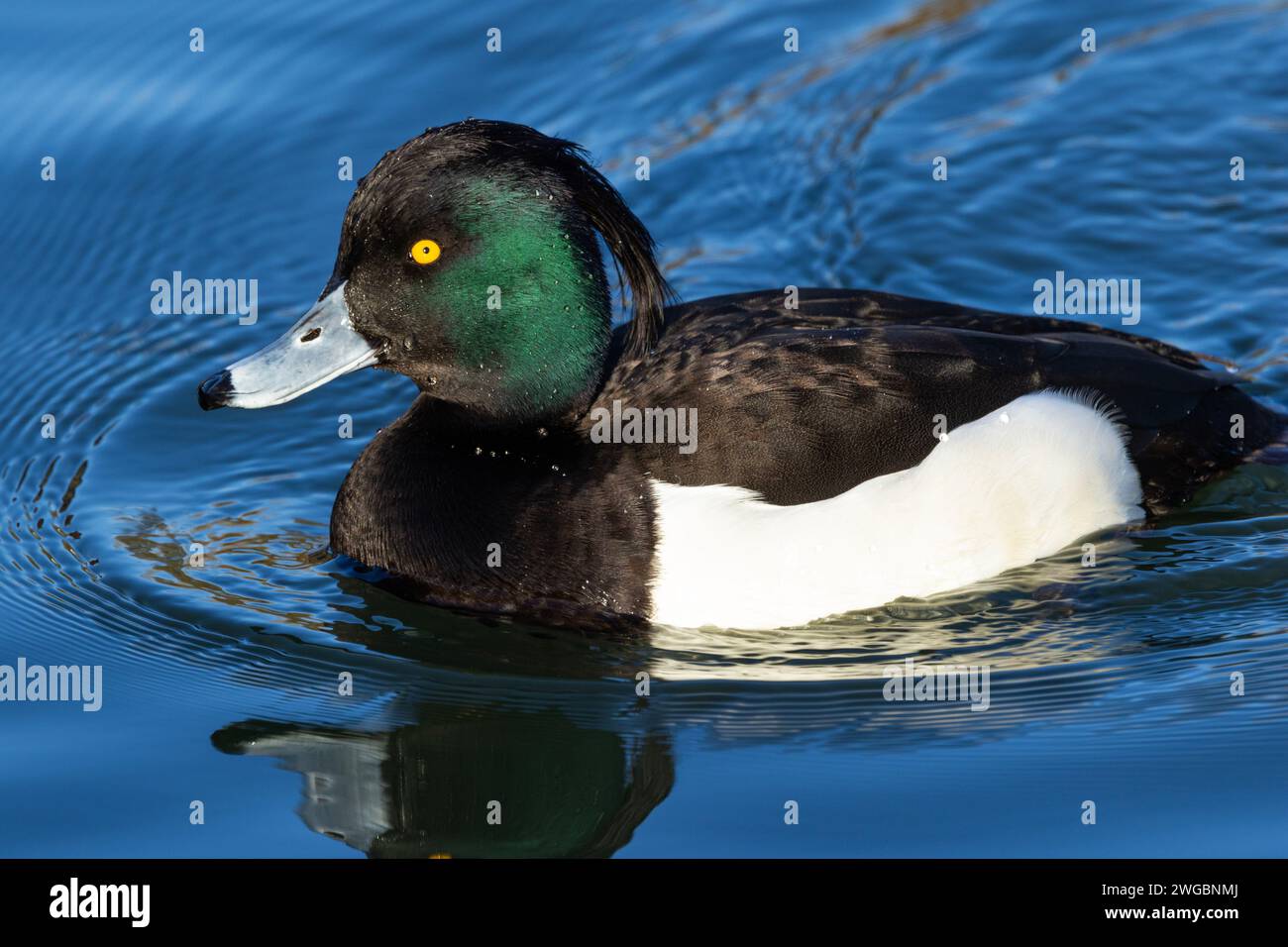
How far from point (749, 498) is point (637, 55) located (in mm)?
4955

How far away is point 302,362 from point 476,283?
Answer: 0.71 meters

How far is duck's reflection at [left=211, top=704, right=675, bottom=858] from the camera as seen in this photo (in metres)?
5.55

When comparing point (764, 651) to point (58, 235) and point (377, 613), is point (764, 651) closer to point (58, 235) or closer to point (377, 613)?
point (377, 613)

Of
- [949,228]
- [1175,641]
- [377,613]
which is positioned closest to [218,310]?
[377,613]

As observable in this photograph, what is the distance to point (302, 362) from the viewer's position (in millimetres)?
6660

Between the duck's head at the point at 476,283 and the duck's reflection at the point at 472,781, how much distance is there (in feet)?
4.14

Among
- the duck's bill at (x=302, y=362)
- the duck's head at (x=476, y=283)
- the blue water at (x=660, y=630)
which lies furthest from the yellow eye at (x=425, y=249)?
the blue water at (x=660, y=630)

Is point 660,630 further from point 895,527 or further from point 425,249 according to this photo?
point 425,249

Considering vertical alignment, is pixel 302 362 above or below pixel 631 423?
above

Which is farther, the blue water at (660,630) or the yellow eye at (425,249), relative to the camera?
the yellow eye at (425,249)

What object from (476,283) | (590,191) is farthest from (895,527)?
(476,283)

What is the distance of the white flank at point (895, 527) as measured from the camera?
252 inches

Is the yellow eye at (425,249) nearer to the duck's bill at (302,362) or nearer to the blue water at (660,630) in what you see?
the duck's bill at (302,362)

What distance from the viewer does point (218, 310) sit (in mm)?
9086
